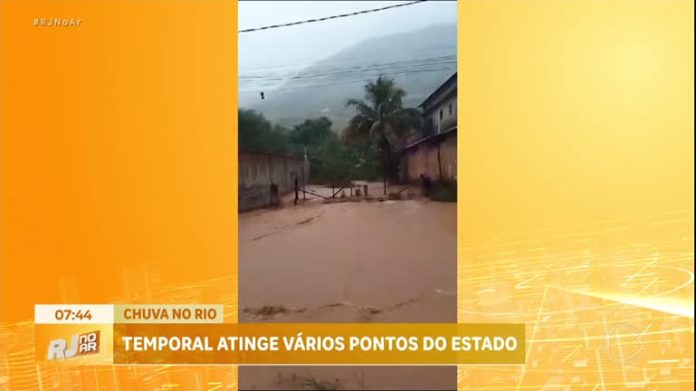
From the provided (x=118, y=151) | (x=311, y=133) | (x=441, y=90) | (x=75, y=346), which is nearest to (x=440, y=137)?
(x=441, y=90)

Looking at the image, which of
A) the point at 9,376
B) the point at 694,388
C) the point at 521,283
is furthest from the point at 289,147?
the point at 694,388

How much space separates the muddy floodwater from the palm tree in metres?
0.24

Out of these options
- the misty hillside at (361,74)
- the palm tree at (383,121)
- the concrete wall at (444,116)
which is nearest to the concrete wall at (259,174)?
the misty hillside at (361,74)

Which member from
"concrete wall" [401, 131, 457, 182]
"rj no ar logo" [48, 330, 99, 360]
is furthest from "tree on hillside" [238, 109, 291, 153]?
"rj no ar logo" [48, 330, 99, 360]

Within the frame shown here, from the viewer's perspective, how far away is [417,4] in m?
2.61

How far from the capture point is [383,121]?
263cm

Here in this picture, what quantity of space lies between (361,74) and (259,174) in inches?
27.7

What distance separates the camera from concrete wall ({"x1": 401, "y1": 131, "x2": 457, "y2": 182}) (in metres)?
2.58

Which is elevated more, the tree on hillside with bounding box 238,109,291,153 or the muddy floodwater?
the tree on hillside with bounding box 238,109,291,153

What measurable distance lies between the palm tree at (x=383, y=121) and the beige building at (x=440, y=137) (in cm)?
8

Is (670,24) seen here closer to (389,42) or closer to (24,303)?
(389,42)

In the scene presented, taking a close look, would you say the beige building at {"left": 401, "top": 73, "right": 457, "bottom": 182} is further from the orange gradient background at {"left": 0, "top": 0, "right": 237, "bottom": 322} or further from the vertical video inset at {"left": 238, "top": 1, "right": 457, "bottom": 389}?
the orange gradient background at {"left": 0, "top": 0, "right": 237, "bottom": 322}

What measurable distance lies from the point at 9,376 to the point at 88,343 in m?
0.45

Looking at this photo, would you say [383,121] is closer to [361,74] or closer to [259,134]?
[361,74]
